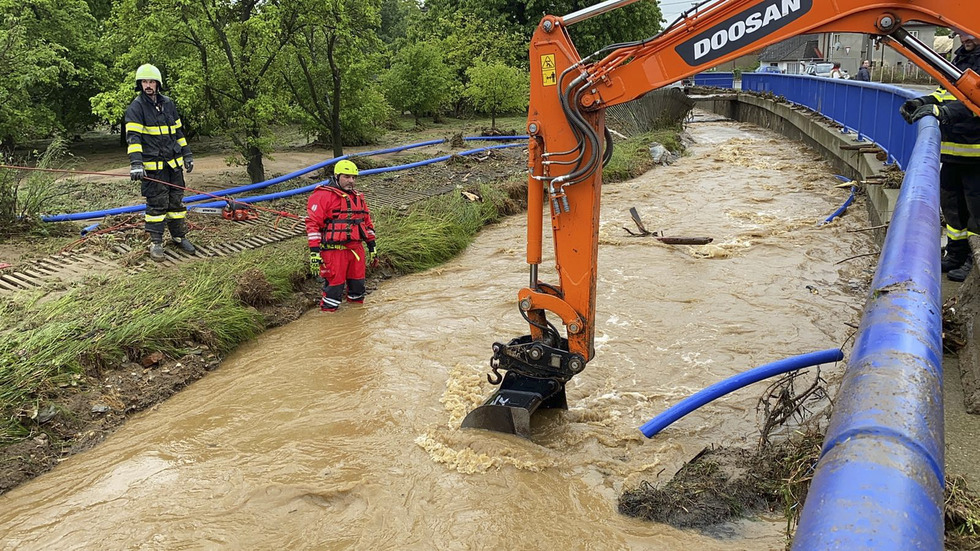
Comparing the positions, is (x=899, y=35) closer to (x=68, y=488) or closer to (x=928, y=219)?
(x=928, y=219)

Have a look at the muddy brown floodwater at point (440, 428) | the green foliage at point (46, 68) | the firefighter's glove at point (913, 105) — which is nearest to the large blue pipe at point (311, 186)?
the muddy brown floodwater at point (440, 428)

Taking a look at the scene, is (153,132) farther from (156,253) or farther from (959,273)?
(959,273)

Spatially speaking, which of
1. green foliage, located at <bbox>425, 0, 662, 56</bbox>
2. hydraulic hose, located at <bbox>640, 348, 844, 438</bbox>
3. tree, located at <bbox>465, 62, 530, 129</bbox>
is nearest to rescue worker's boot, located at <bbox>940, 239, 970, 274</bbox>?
hydraulic hose, located at <bbox>640, 348, 844, 438</bbox>

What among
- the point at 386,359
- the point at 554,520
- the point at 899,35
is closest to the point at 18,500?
the point at 386,359

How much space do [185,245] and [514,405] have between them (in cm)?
539

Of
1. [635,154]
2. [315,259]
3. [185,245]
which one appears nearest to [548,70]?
[315,259]

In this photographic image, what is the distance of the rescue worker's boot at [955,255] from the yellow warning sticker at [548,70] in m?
3.60

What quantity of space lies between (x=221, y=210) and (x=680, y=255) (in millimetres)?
6131

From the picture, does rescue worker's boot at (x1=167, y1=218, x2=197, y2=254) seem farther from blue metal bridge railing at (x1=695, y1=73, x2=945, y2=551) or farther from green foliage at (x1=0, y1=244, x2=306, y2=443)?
blue metal bridge railing at (x1=695, y1=73, x2=945, y2=551)

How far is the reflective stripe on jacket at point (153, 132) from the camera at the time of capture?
7910 millimetres

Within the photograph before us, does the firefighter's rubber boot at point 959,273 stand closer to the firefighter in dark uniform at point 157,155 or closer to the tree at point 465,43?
the firefighter in dark uniform at point 157,155

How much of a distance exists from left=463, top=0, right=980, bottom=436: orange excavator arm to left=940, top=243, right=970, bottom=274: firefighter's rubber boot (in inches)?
97.1

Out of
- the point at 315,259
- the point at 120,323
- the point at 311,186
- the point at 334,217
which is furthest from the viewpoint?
the point at 311,186

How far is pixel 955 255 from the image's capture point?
5.65 meters
